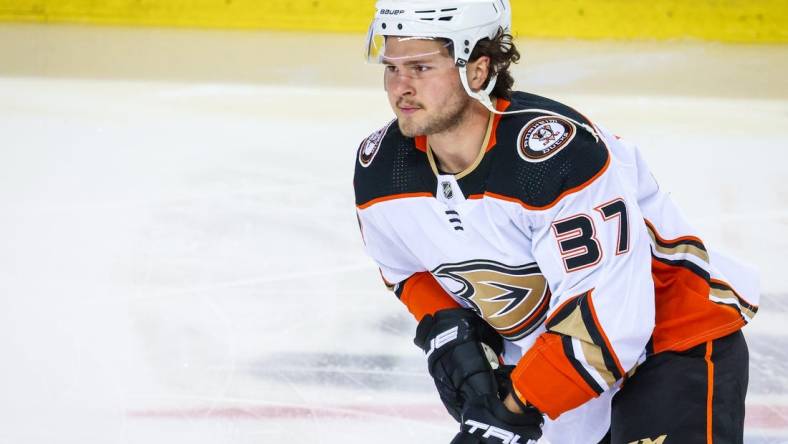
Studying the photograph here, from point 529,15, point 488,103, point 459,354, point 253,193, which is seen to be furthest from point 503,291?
point 529,15

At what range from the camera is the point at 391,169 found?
6.68 feet

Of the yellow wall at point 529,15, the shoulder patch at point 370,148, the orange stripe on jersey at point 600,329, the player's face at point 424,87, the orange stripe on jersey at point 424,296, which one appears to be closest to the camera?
the orange stripe on jersey at point 600,329

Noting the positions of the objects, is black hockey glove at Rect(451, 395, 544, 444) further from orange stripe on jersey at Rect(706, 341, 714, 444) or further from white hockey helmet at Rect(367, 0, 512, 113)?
white hockey helmet at Rect(367, 0, 512, 113)

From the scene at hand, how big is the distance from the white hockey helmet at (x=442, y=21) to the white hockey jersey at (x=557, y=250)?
146 millimetres

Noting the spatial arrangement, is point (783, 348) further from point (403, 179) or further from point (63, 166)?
point (63, 166)

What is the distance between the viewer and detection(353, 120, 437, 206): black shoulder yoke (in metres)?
2.01

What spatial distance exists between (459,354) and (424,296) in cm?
20

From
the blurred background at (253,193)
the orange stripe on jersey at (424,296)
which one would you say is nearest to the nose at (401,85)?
the orange stripe on jersey at (424,296)

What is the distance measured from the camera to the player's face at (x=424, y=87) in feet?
6.29

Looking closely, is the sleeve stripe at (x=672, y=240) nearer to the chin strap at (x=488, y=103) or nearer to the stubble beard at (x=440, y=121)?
the chin strap at (x=488, y=103)

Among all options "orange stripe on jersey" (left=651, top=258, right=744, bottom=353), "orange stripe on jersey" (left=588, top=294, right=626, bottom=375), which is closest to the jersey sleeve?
"orange stripe on jersey" (left=588, top=294, right=626, bottom=375)

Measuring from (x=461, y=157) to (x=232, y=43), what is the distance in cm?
401

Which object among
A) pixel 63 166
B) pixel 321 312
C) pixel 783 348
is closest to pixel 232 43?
pixel 63 166

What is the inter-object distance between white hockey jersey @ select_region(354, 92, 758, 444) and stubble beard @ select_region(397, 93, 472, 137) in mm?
63
